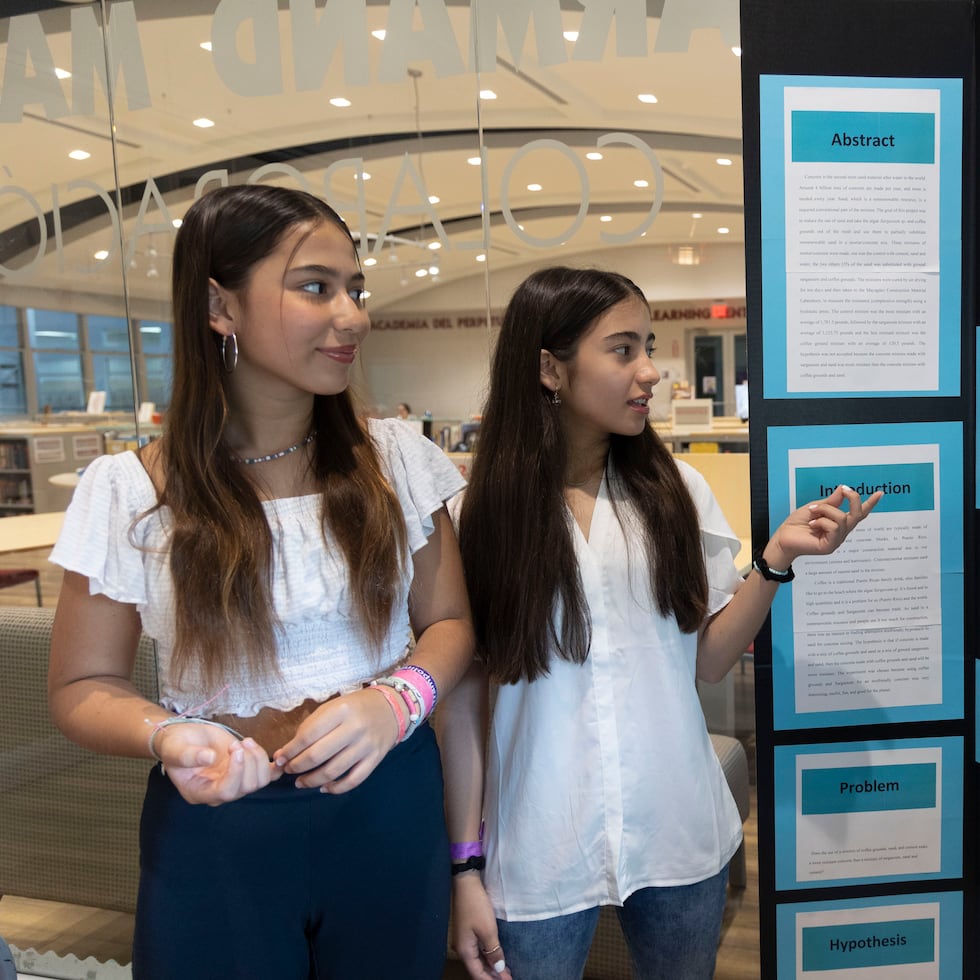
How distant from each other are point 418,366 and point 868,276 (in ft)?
4.67

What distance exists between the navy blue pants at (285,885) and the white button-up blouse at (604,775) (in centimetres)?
20

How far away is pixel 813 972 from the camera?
1679mm

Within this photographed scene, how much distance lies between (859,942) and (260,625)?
4.44 ft

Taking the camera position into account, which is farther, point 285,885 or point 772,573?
point 772,573

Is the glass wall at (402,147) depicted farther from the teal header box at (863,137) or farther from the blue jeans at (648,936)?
the blue jeans at (648,936)

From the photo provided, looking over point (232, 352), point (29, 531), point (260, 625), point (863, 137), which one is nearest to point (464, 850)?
point (260, 625)

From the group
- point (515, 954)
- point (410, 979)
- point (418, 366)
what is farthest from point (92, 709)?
point (418, 366)

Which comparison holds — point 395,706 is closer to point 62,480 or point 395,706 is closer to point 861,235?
point 861,235

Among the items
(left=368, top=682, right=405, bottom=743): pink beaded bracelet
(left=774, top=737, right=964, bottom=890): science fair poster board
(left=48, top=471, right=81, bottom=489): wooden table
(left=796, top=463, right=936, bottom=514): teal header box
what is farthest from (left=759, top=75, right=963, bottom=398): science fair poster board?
(left=48, top=471, right=81, bottom=489): wooden table

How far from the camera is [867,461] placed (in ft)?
5.21

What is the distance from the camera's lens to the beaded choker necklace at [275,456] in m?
1.17

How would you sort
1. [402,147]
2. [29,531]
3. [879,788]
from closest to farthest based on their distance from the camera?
[879,788] → [402,147] → [29,531]

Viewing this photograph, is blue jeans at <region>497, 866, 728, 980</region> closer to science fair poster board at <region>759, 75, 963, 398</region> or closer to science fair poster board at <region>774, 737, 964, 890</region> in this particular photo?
science fair poster board at <region>774, 737, 964, 890</region>

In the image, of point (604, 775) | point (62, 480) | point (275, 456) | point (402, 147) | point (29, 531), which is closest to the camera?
point (275, 456)
